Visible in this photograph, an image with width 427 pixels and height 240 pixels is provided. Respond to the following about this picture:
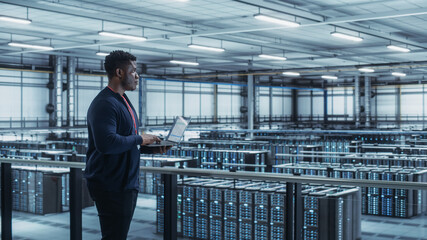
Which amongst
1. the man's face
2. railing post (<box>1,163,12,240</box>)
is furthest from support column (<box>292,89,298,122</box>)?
the man's face

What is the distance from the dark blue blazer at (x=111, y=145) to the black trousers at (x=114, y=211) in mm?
37

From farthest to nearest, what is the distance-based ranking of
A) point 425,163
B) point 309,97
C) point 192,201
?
point 309,97
point 425,163
point 192,201

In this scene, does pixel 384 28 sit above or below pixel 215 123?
above

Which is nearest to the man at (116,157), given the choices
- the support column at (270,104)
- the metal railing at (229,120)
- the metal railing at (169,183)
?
the metal railing at (169,183)

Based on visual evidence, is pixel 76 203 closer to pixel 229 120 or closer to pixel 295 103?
pixel 229 120

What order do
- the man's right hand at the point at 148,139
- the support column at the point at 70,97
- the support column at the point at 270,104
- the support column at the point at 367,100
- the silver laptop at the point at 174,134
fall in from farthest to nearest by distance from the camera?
the support column at the point at 270,104 < the support column at the point at 367,100 < the support column at the point at 70,97 < the silver laptop at the point at 174,134 < the man's right hand at the point at 148,139

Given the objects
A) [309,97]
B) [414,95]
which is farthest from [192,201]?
[309,97]

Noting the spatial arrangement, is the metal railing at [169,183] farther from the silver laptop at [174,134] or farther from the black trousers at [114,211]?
the black trousers at [114,211]

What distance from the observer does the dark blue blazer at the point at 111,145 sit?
2.63 meters

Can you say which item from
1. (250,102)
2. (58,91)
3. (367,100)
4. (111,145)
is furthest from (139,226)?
(367,100)

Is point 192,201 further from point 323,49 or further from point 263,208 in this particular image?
point 323,49

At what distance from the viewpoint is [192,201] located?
4.30 metres

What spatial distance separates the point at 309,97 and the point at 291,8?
105 ft

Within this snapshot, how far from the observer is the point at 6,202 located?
4453 millimetres
